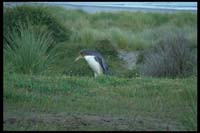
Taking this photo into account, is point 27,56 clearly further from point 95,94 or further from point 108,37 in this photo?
point 108,37

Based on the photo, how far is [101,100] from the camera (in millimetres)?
8102

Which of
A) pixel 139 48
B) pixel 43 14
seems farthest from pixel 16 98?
pixel 139 48

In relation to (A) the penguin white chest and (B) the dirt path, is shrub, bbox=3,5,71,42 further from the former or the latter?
(B) the dirt path

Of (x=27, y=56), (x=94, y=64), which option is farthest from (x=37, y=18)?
(x=27, y=56)

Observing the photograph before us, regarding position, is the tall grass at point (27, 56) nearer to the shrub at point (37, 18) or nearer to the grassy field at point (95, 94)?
the grassy field at point (95, 94)

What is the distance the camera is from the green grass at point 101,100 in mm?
6770

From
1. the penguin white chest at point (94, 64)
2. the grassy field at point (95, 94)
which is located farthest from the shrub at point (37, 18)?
the penguin white chest at point (94, 64)

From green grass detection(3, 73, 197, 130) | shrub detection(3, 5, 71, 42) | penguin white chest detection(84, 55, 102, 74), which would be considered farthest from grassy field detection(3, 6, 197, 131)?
shrub detection(3, 5, 71, 42)

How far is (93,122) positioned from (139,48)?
1691 cm

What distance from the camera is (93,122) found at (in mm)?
6523

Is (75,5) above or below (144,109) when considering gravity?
above

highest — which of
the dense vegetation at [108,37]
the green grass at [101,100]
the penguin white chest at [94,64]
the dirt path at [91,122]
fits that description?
the dense vegetation at [108,37]

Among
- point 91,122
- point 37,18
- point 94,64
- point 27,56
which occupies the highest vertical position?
point 37,18

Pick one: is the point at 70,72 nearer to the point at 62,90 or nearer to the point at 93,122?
the point at 62,90
